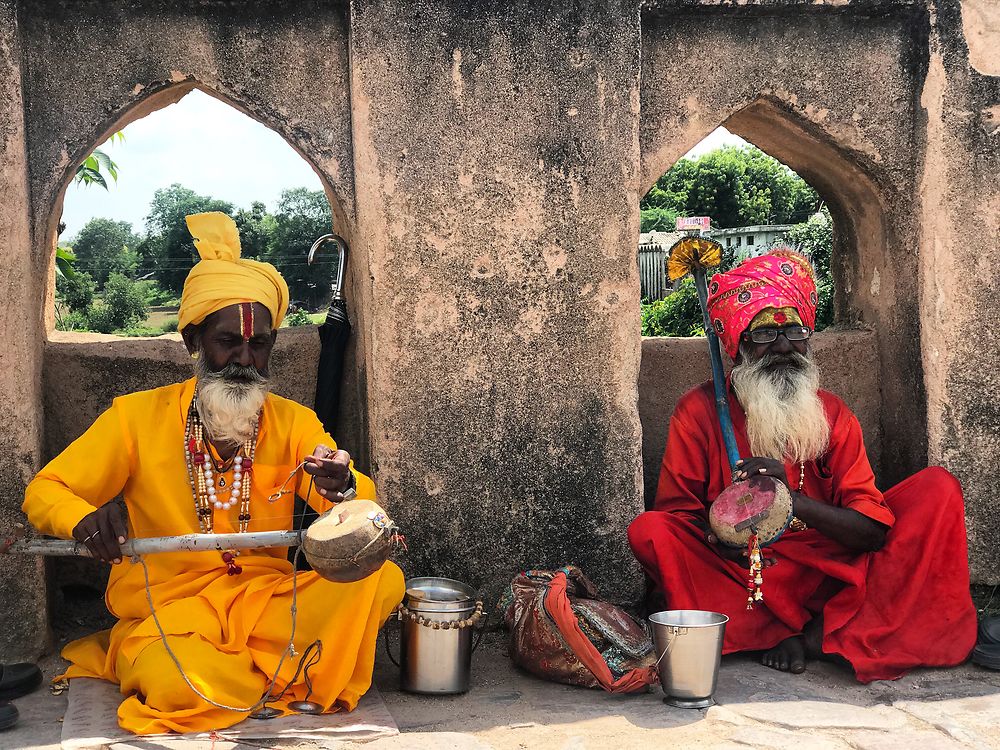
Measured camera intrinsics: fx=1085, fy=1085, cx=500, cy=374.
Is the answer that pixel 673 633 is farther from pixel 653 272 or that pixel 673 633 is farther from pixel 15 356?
pixel 653 272

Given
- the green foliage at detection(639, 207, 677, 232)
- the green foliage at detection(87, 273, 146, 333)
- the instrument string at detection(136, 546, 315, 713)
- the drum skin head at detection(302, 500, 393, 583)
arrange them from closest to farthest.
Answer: the drum skin head at detection(302, 500, 393, 583), the instrument string at detection(136, 546, 315, 713), the green foliage at detection(639, 207, 677, 232), the green foliage at detection(87, 273, 146, 333)

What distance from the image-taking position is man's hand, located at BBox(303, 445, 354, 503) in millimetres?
3361

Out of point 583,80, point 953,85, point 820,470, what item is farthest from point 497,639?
point 953,85

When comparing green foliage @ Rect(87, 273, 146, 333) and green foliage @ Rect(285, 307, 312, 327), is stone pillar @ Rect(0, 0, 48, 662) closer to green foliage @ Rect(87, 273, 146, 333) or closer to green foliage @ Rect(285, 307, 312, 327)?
green foliage @ Rect(285, 307, 312, 327)

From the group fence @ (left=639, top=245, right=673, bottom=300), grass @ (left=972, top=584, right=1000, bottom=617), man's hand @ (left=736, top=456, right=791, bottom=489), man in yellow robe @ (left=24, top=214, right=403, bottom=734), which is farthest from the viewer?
fence @ (left=639, top=245, right=673, bottom=300)

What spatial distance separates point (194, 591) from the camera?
11.9 feet

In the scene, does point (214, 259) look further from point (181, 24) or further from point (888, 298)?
point (888, 298)

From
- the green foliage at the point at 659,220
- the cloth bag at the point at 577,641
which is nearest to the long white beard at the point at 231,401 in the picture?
the cloth bag at the point at 577,641

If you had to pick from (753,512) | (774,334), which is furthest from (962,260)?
(753,512)

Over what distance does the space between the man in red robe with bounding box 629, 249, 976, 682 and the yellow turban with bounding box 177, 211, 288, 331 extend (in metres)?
1.58

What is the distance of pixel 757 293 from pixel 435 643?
5.81 feet

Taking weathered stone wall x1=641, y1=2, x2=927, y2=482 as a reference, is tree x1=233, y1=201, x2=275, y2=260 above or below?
above

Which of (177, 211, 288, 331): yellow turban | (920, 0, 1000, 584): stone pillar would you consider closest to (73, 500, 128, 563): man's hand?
(177, 211, 288, 331): yellow turban

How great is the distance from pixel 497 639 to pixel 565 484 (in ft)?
2.21
